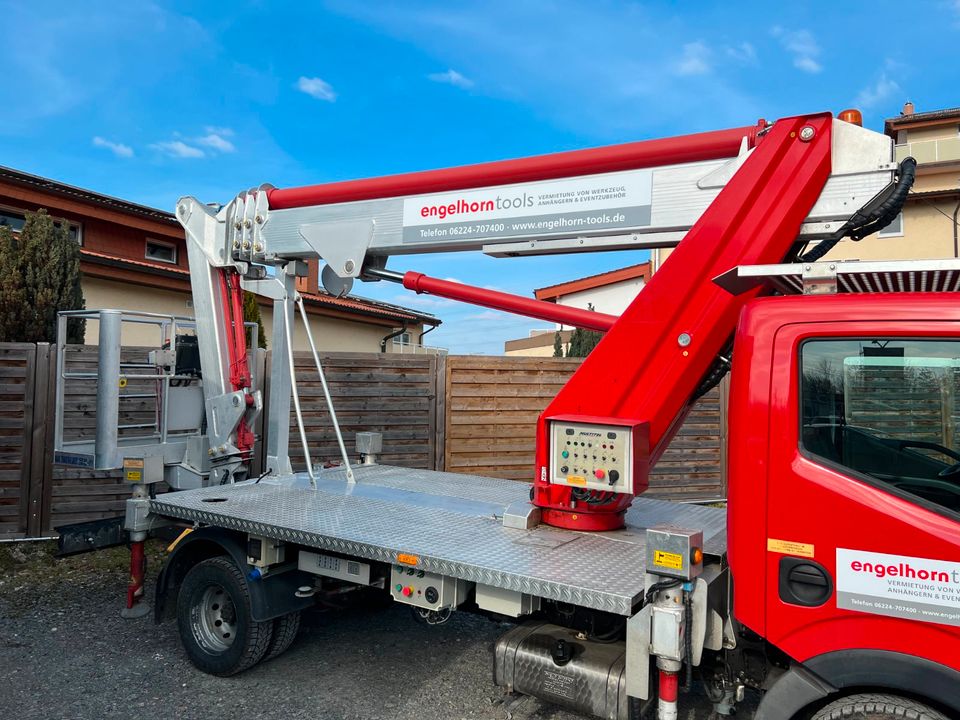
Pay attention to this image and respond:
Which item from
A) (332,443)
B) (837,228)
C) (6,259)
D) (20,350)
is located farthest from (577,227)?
(6,259)

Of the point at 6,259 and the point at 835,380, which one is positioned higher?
the point at 6,259

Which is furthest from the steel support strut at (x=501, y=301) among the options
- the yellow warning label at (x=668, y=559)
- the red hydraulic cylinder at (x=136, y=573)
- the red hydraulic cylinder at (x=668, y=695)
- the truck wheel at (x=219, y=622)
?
the red hydraulic cylinder at (x=136, y=573)

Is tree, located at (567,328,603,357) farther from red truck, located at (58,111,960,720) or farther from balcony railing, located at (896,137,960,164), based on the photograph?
red truck, located at (58,111,960,720)

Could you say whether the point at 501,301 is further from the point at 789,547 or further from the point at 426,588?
the point at 789,547

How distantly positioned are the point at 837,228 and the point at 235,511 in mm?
3744

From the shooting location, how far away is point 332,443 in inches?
331

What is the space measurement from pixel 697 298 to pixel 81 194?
620 inches

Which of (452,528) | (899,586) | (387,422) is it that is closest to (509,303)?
(452,528)

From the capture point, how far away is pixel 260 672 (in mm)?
4492

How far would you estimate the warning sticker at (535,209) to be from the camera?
397cm

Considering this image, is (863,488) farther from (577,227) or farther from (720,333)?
(577,227)

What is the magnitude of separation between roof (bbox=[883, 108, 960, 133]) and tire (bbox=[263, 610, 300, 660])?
24527mm

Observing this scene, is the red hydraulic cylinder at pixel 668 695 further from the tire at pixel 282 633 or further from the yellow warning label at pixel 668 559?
the tire at pixel 282 633

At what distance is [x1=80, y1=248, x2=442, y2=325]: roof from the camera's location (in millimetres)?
14406
